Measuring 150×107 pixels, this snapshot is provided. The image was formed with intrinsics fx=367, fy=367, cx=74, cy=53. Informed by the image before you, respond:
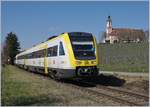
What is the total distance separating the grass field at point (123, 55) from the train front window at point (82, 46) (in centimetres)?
1828

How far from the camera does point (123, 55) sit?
153ft

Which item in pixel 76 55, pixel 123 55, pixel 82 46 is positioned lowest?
pixel 123 55

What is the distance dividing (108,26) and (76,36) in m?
147

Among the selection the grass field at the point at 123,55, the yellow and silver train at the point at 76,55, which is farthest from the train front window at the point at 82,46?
the grass field at the point at 123,55

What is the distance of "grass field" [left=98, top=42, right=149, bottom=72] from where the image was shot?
134 feet

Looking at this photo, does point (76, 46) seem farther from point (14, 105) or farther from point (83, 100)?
point (14, 105)

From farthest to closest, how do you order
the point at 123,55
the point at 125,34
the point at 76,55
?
the point at 125,34 < the point at 123,55 < the point at 76,55

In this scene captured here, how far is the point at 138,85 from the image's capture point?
20453mm

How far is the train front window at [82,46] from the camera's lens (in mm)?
20156

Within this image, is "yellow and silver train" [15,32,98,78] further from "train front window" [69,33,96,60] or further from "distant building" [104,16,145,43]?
"distant building" [104,16,145,43]

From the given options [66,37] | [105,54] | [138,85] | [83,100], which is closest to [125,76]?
[138,85]

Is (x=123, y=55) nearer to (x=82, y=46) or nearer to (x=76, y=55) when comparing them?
(x=82, y=46)

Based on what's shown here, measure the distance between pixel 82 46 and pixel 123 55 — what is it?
87.9ft

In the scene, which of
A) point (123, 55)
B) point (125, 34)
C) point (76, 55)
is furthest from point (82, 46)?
point (125, 34)
